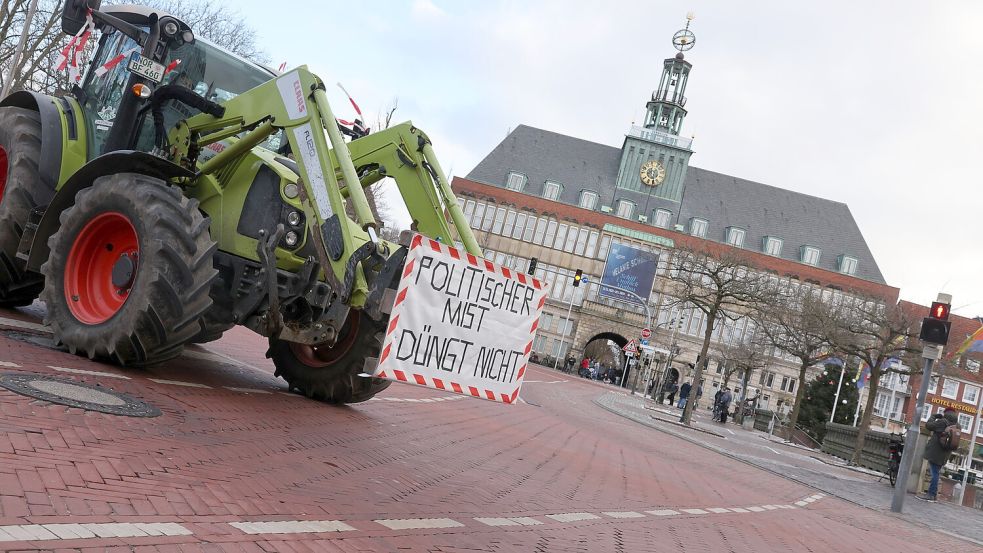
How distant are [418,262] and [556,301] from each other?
75.0m

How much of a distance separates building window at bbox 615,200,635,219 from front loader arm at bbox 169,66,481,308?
7451 centimetres

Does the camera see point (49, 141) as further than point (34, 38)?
No

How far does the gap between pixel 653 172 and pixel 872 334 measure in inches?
2008

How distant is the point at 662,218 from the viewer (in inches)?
3211

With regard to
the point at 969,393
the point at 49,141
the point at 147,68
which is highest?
the point at 969,393

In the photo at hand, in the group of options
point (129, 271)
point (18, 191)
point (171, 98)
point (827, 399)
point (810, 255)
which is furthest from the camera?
point (810, 255)

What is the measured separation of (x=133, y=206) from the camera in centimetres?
684

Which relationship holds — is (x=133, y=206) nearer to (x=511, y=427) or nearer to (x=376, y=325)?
(x=376, y=325)

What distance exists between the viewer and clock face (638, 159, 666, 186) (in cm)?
8156

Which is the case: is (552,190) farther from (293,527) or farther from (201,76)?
(293,527)

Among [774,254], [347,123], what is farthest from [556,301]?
[347,123]

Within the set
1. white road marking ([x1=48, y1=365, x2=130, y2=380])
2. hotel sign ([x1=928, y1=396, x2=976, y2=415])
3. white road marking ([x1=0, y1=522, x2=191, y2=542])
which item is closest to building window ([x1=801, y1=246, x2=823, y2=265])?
hotel sign ([x1=928, y1=396, x2=976, y2=415])

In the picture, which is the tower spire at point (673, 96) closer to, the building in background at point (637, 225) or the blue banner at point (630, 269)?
the building in background at point (637, 225)

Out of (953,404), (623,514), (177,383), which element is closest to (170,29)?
(177,383)
